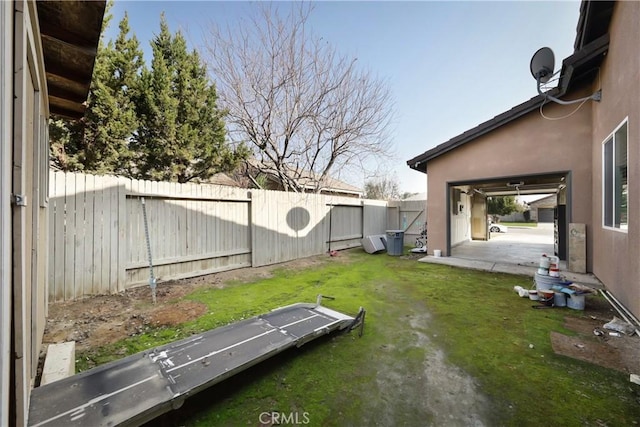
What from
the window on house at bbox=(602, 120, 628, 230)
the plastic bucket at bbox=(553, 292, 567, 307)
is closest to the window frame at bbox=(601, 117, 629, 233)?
the window on house at bbox=(602, 120, 628, 230)

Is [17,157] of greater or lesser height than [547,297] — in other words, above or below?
above

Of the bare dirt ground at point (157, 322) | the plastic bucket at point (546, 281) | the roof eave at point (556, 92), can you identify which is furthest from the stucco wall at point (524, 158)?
the bare dirt ground at point (157, 322)

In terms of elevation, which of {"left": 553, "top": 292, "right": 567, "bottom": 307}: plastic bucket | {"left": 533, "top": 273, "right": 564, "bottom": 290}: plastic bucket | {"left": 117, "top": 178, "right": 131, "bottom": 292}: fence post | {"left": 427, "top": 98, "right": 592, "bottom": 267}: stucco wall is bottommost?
{"left": 553, "top": 292, "right": 567, "bottom": 307}: plastic bucket

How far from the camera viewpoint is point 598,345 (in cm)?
279

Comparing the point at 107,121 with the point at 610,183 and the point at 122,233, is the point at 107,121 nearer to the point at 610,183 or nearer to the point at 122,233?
the point at 122,233

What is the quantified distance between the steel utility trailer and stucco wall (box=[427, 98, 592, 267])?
20.2ft

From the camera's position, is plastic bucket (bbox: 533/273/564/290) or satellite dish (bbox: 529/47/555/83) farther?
satellite dish (bbox: 529/47/555/83)

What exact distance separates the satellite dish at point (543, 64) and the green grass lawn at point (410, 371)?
3980 millimetres

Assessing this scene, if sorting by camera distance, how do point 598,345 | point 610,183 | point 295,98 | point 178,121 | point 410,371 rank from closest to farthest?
1. point 410,371
2. point 598,345
3. point 610,183
4. point 295,98
5. point 178,121

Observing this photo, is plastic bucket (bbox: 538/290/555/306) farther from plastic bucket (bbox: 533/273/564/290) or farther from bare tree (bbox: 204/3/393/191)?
bare tree (bbox: 204/3/393/191)

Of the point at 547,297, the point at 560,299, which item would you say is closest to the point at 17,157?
the point at 547,297

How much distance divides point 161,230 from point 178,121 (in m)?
6.67

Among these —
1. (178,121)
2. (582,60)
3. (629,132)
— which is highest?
(178,121)

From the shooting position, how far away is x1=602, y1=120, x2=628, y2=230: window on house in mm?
3867
